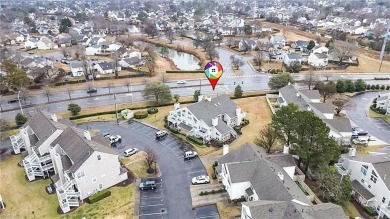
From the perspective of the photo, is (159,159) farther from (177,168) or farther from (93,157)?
(93,157)

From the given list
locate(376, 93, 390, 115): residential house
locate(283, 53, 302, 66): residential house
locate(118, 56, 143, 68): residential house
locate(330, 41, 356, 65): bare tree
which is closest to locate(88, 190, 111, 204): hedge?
locate(376, 93, 390, 115): residential house

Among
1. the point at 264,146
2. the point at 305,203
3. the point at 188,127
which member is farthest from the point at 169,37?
the point at 305,203

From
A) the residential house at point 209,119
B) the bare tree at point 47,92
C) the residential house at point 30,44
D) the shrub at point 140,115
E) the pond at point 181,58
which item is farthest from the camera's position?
the residential house at point 30,44

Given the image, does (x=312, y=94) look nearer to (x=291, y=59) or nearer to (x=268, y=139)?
(x=268, y=139)

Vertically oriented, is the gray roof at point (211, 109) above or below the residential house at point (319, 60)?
above

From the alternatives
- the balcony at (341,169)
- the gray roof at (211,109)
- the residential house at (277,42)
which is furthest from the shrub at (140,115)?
the residential house at (277,42)

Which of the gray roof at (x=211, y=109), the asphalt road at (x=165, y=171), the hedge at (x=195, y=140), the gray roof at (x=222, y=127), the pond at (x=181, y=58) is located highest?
the gray roof at (x=211, y=109)

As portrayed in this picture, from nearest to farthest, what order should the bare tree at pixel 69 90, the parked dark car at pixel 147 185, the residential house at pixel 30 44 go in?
the parked dark car at pixel 147 185 → the bare tree at pixel 69 90 → the residential house at pixel 30 44

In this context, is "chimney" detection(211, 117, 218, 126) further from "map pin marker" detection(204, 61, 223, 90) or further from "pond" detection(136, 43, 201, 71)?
"pond" detection(136, 43, 201, 71)

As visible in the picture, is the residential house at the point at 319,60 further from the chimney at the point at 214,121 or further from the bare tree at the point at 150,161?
the bare tree at the point at 150,161
